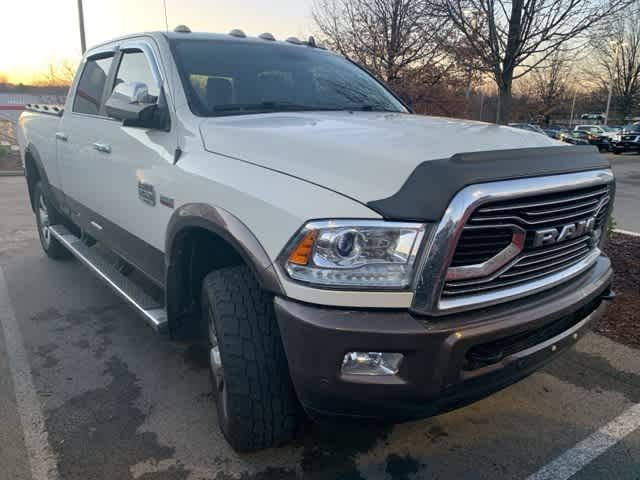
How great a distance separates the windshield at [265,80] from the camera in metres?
2.89

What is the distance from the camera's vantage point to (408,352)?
177 cm

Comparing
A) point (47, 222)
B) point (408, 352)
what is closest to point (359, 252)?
point (408, 352)

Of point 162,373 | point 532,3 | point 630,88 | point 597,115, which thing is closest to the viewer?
point 162,373

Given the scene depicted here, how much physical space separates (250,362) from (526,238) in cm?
120

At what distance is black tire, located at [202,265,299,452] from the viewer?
84.0 inches

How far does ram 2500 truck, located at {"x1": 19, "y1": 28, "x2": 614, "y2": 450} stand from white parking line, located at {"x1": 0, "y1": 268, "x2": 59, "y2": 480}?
2.49 feet

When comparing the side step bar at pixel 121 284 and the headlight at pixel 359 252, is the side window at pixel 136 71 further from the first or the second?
the headlight at pixel 359 252

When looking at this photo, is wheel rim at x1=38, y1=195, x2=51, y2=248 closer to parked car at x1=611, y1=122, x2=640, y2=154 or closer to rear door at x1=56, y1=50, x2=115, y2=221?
rear door at x1=56, y1=50, x2=115, y2=221

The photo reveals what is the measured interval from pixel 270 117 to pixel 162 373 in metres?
1.72

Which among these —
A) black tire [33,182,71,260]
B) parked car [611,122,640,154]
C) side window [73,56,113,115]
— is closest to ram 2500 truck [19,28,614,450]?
side window [73,56,113,115]

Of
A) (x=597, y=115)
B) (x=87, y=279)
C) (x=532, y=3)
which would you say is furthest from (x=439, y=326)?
(x=597, y=115)

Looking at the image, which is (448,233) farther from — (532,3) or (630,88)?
(630,88)

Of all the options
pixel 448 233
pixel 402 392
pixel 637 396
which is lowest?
pixel 637 396

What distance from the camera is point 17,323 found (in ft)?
12.9
